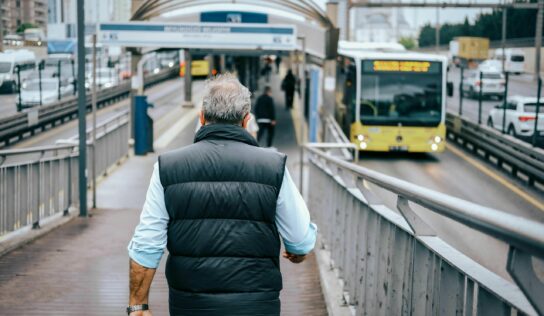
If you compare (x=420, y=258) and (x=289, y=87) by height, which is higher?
(x=289, y=87)

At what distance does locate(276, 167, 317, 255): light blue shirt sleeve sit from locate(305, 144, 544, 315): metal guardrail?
46cm

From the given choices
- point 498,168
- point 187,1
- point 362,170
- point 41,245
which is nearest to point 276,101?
point 187,1

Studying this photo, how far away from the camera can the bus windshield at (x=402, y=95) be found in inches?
915

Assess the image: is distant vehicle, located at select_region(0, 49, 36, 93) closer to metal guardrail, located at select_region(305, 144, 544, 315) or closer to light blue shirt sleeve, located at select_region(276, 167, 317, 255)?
metal guardrail, located at select_region(305, 144, 544, 315)

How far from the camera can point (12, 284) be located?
23.9ft

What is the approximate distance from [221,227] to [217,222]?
1.1 inches

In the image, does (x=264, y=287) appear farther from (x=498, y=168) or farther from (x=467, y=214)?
(x=498, y=168)

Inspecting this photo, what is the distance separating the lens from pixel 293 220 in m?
3.57

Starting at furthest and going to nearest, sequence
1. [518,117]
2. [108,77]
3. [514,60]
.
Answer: [108,77] < [514,60] < [518,117]

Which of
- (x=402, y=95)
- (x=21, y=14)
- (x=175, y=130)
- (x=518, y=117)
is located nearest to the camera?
(x=21, y=14)

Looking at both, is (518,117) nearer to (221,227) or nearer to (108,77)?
(221,227)

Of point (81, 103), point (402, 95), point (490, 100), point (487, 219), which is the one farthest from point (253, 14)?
point (487, 219)

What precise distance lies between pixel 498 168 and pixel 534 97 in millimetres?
3026

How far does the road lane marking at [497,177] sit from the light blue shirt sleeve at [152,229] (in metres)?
14.6
